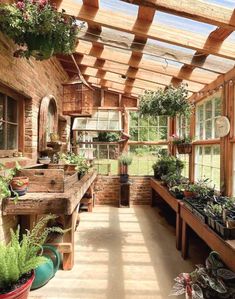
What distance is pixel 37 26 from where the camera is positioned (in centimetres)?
223

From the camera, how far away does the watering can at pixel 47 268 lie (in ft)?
8.23

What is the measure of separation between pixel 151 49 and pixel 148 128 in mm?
3474

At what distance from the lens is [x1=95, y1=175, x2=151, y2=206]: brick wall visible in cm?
638

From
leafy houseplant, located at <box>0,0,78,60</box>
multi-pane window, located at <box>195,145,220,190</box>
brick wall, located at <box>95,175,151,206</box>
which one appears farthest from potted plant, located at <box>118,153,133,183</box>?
leafy houseplant, located at <box>0,0,78,60</box>

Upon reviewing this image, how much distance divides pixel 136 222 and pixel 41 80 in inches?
126

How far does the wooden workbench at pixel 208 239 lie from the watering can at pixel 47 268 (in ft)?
Result: 5.39

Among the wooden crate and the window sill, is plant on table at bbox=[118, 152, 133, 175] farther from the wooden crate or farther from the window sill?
the wooden crate

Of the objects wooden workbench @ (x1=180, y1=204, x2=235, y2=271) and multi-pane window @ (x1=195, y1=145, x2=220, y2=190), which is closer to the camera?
wooden workbench @ (x1=180, y1=204, x2=235, y2=271)

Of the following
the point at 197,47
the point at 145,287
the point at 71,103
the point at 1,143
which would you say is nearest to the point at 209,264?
the point at 145,287

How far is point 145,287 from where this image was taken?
2.55 m

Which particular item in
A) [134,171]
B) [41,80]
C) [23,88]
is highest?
[41,80]

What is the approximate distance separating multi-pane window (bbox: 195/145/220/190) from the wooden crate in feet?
8.32

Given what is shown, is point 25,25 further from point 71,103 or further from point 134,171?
point 134,171

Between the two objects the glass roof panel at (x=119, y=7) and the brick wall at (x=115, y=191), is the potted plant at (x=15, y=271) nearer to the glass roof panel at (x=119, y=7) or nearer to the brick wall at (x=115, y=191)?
the glass roof panel at (x=119, y=7)
